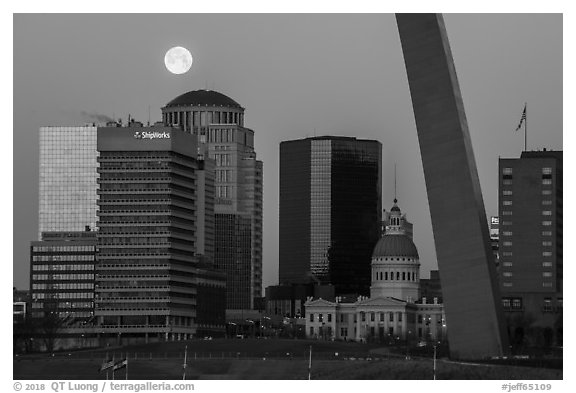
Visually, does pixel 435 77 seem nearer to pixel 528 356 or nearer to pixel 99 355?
pixel 528 356

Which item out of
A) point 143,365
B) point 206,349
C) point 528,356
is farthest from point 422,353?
point 206,349

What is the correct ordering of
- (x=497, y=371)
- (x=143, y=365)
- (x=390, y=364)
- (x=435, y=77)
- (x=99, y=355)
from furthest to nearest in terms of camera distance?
(x=99, y=355) → (x=143, y=365) → (x=390, y=364) → (x=435, y=77) → (x=497, y=371)

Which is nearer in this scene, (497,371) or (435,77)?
(497,371)
